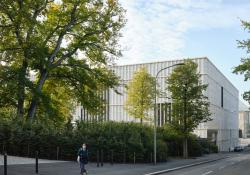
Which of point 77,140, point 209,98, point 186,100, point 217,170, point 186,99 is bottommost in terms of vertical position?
point 217,170

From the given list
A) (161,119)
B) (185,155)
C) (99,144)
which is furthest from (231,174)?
(161,119)

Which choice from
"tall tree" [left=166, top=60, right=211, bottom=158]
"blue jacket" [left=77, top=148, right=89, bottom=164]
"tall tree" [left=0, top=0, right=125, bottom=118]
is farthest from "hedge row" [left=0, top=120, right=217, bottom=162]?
"tall tree" [left=166, top=60, right=211, bottom=158]

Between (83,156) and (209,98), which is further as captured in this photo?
(209,98)

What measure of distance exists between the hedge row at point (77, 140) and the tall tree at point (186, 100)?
11.9m

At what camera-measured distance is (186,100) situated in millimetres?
48062

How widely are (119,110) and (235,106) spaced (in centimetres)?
6005

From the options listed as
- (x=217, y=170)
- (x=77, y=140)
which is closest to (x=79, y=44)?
(x=77, y=140)

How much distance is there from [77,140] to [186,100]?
66.9 ft

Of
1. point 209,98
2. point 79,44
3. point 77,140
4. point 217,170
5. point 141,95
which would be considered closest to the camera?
point 217,170

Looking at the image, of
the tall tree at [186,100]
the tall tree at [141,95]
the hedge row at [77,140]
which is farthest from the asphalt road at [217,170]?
the tall tree at [141,95]

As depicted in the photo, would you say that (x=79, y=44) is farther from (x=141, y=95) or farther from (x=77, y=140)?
(x=141, y=95)

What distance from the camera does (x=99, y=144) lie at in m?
31.4

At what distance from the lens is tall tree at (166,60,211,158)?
1874 inches

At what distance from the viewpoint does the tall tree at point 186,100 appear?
4759 cm
